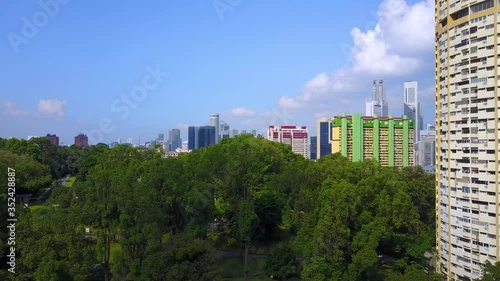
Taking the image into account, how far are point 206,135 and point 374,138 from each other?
5225cm

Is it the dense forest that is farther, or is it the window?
the window

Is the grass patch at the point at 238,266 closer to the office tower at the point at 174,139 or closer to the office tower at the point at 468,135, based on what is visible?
the office tower at the point at 468,135

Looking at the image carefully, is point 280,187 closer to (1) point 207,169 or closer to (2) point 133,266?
(1) point 207,169

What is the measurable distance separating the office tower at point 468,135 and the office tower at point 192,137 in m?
82.8

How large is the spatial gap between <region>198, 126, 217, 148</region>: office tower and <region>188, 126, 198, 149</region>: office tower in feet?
6.27

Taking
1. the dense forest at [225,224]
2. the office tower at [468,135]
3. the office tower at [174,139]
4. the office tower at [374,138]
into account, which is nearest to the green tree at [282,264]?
the dense forest at [225,224]

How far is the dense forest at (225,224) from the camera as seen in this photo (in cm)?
1276

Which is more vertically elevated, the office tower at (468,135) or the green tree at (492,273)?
the office tower at (468,135)

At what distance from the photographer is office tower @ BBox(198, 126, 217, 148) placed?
93.4m

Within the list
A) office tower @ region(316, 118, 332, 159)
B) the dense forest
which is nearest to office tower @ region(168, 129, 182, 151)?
office tower @ region(316, 118, 332, 159)

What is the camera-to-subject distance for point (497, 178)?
12.9 m

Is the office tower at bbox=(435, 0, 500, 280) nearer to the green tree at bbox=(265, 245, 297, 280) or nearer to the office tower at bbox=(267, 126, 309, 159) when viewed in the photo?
the green tree at bbox=(265, 245, 297, 280)

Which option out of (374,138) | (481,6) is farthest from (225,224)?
(374,138)

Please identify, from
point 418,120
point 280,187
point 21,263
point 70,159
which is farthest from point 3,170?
point 418,120
